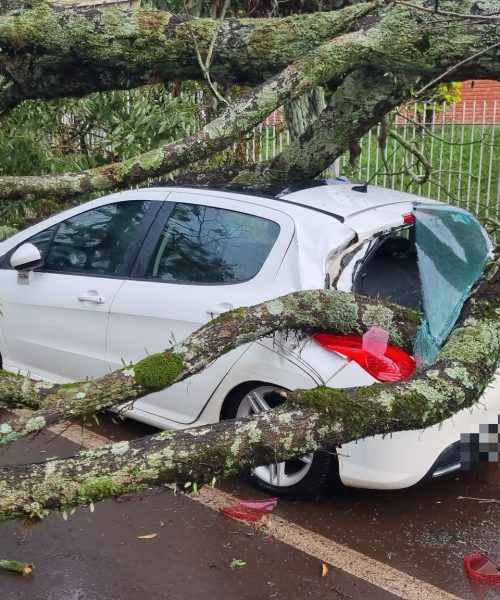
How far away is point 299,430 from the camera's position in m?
2.34

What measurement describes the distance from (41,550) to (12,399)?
4.94 feet

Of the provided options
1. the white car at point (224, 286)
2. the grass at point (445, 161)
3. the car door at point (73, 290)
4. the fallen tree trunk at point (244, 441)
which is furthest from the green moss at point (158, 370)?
the grass at point (445, 161)

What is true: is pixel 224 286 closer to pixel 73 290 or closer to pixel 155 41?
pixel 73 290

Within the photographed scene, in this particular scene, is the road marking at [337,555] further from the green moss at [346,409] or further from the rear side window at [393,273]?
the rear side window at [393,273]

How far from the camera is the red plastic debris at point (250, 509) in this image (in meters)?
4.01

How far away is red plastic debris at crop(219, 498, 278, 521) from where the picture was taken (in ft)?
13.1

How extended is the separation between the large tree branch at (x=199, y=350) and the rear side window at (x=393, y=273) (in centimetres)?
41

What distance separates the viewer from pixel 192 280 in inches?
171

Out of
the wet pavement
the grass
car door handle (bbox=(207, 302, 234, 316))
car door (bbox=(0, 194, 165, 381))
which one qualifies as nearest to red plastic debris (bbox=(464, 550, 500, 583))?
the wet pavement

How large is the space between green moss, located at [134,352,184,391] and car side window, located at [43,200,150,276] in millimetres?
2104

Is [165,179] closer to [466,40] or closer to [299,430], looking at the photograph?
[466,40]

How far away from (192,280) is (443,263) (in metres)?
1.34

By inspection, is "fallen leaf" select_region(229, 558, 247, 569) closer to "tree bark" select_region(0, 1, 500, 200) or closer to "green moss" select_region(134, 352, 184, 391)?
"green moss" select_region(134, 352, 184, 391)

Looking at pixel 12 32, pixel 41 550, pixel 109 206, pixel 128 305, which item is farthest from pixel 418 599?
pixel 12 32
